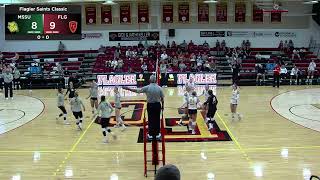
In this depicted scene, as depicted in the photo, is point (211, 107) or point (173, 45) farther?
point (173, 45)

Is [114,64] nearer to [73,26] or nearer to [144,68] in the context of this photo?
[144,68]

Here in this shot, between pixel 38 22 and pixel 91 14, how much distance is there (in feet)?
73.5

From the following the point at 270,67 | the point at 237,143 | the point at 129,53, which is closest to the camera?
the point at 237,143

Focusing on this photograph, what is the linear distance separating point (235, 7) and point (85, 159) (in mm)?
28657

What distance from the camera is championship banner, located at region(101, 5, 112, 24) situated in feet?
131

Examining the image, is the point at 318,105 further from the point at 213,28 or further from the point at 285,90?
the point at 213,28

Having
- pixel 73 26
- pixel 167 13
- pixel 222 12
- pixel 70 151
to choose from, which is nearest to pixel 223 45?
pixel 222 12

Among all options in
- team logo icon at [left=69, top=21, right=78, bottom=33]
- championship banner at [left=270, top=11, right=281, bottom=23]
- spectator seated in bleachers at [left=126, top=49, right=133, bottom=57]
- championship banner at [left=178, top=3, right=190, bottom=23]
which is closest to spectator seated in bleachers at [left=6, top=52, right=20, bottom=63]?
spectator seated in bleachers at [left=126, top=49, right=133, bottom=57]

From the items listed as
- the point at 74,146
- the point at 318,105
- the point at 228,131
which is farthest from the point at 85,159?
the point at 318,105

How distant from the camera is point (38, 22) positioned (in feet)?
58.7

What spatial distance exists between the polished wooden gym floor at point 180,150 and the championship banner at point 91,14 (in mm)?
17583

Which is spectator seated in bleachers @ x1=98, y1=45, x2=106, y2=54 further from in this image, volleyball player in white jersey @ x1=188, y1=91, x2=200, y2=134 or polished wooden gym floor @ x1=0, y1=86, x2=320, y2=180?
volleyball player in white jersey @ x1=188, y1=91, x2=200, y2=134

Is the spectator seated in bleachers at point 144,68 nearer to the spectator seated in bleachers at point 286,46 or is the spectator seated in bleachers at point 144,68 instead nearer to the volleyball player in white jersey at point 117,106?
the spectator seated in bleachers at point 286,46

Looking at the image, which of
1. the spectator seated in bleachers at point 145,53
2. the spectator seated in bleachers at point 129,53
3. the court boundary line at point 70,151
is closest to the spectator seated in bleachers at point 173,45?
the spectator seated in bleachers at point 145,53
